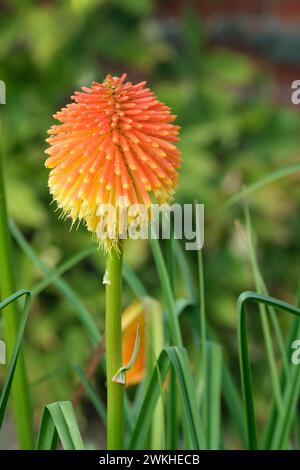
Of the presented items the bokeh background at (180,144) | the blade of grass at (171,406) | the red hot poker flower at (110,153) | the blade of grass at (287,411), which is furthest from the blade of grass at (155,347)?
the bokeh background at (180,144)

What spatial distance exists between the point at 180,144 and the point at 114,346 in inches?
68.7

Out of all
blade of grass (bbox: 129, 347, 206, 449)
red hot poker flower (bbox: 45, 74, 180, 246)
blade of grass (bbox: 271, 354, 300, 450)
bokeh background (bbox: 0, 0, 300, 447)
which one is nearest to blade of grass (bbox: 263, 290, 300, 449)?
blade of grass (bbox: 271, 354, 300, 450)

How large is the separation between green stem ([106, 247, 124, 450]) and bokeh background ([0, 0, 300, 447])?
4.65 feet

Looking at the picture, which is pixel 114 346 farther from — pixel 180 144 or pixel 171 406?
pixel 180 144

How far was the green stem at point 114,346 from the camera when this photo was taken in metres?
0.66

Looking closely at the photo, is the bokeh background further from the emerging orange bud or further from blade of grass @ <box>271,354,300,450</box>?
blade of grass @ <box>271,354,300,450</box>

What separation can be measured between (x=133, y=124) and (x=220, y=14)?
2433 millimetres

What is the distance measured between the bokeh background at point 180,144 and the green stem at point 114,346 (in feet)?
4.65

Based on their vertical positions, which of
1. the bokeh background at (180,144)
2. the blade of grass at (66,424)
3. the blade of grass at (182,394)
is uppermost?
the bokeh background at (180,144)

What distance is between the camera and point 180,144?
7.84 feet

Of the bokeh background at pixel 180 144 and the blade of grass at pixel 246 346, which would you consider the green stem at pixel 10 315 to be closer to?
the blade of grass at pixel 246 346

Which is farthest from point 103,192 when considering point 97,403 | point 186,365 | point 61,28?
point 61,28

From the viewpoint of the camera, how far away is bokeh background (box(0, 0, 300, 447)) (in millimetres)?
2295
